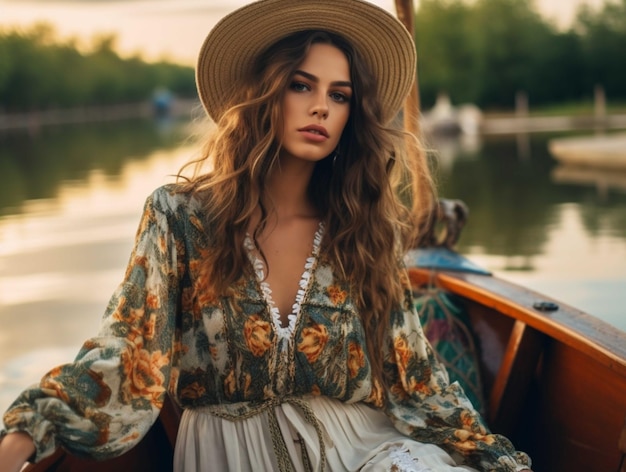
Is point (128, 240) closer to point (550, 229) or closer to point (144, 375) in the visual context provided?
point (550, 229)

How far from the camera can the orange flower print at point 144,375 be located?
170 centimetres

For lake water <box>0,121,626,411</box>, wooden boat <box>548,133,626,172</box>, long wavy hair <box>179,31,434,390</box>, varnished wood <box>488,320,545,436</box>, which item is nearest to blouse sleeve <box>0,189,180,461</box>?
long wavy hair <box>179,31,434,390</box>

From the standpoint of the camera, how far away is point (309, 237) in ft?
6.84

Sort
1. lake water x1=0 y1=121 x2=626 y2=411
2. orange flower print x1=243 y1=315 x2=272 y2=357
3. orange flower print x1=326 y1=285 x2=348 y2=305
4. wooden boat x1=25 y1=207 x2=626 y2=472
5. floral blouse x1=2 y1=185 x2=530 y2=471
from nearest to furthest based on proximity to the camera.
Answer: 1. floral blouse x1=2 y1=185 x2=530 y2=471
2. orange flower print x1=243 y1=315 x2=272 y2=357
3. orange flower print x1=326 y1=285 x2=348 y2=305
4. wooden boat x1=25 y1=207 x2=626 y2=472
5. lake water x1=0 y1=121 x2=626 y2=411

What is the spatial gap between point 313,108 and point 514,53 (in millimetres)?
54919

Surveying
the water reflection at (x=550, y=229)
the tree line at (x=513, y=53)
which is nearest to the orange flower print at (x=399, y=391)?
the water reflection at (x=550, y=229)

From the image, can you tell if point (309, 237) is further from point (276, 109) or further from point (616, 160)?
point (616, 160)

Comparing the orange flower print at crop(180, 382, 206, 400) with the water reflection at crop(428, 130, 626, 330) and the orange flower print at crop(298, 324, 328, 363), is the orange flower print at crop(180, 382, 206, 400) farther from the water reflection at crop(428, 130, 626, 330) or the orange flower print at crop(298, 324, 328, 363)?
the water reflection at crop(428, 130, 626, 330)

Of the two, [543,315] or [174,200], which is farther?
[543,315]

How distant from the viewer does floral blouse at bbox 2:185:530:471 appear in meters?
1.69

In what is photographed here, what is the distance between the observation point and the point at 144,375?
5.75 ft

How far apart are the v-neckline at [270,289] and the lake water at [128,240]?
5.86 ft

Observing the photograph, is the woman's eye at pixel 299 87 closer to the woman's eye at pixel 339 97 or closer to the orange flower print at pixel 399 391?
the woman's eye at pixel 339 97

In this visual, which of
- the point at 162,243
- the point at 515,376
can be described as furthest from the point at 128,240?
the point at 162,243
